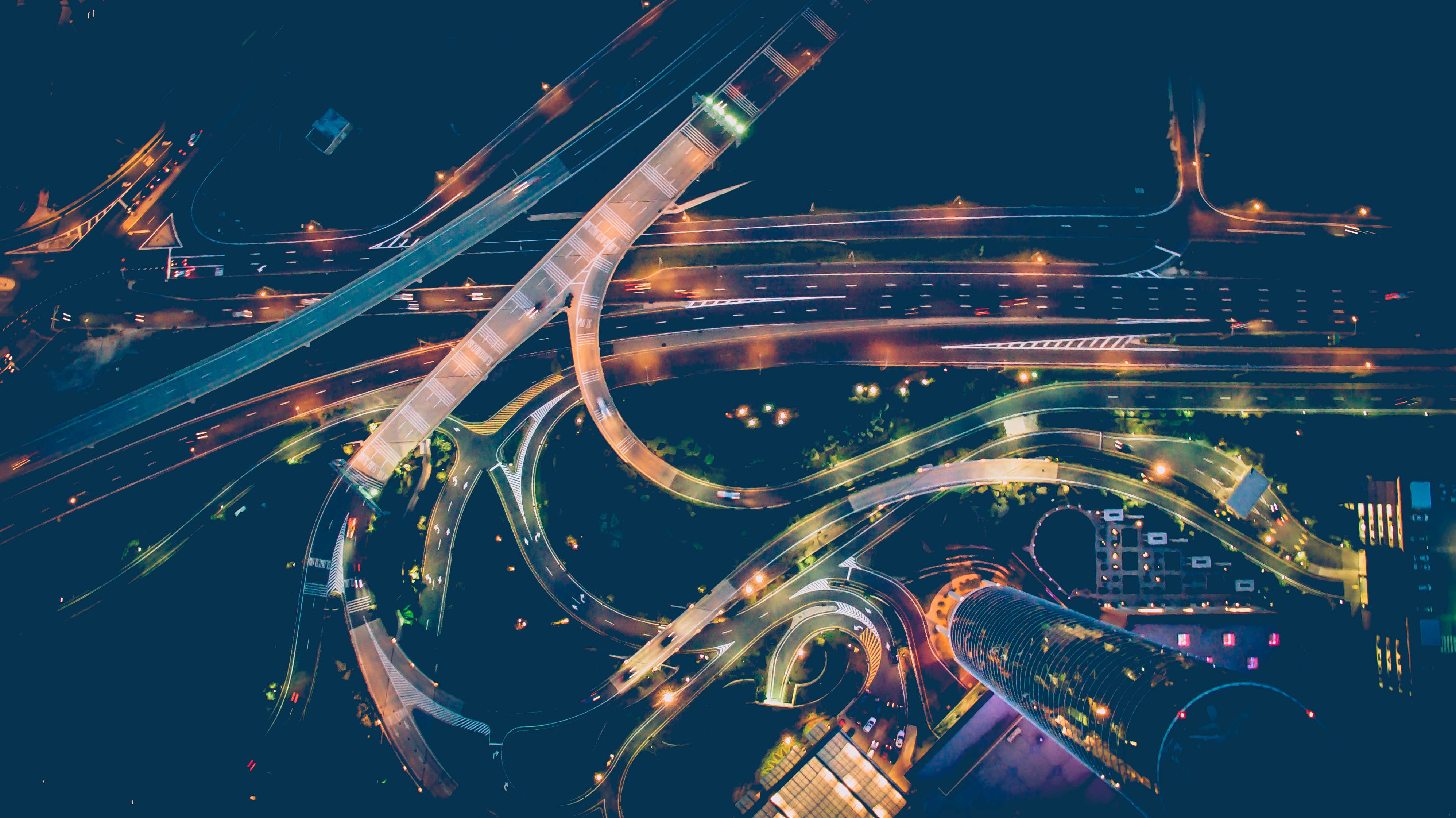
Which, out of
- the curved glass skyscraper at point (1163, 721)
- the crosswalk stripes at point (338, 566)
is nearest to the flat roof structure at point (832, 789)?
the curved glass skyscraper at point (1163, 721)

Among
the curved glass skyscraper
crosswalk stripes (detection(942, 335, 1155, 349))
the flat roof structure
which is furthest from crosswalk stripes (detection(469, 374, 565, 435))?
the curved glass skyscraper

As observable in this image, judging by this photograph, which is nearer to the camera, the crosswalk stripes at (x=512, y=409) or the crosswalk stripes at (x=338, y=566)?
the crosswalk stripes at (x=338, y=566)

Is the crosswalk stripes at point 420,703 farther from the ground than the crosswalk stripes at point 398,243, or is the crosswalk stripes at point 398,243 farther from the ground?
the crosswalk stripes at point 398,243

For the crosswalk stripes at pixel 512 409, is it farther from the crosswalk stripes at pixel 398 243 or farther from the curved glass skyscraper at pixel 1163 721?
the curved glass skyscraper at pixel 1163 721

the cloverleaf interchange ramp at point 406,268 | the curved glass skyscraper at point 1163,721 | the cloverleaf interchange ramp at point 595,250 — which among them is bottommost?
the curved glass skyscraper at point 1163,721

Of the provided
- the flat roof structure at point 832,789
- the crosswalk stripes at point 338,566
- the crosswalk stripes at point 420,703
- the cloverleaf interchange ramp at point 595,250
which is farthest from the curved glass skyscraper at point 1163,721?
the crosswalk stripes at point 338,566

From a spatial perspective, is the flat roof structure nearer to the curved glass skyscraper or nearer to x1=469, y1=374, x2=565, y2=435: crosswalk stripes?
the curved glass skyscraper

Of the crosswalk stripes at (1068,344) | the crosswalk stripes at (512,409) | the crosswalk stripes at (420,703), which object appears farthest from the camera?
the crosswalk stripes at (1068,344)

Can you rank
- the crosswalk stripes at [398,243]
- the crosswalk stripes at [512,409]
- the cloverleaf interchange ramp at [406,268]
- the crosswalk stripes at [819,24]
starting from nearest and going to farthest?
the cloverleaf interchange ramp at [406,268] → the crosswalk stripes at [819,24] → the crosswalk stripes at [398,243] → the crosswalk stripes at [512,409]
